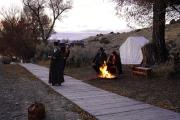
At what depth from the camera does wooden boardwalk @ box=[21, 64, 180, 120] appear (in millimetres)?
9423

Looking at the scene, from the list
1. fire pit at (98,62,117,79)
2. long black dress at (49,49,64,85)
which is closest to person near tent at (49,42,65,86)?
long black dress at (49,49,64,85)

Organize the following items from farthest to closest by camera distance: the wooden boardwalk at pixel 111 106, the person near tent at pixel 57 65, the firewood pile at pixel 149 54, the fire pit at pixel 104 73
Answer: the firewood pile at pixel 149 54, the fire pit at pixel 104 73, the person near tent at pixel 57 65, the wooden boardwalk at pixel 111 106

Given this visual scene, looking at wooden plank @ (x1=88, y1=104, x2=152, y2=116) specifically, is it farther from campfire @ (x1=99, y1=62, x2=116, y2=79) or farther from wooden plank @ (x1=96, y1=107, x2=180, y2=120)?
campfire @ (x1=99, y1=62, x2=116, y2=79)

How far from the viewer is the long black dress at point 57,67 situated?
16172mm

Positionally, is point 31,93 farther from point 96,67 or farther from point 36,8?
point 36,8

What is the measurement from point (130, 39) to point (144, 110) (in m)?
18.5

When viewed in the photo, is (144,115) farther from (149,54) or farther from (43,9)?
(43,9)

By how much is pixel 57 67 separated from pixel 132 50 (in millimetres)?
12429

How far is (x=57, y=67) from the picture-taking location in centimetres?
1633

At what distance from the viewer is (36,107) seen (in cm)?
930

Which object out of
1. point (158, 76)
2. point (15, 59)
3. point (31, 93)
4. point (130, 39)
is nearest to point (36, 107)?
point (31, 93)

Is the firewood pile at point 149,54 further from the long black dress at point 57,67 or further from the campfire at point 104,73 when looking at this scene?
the long black dress at point 57,67

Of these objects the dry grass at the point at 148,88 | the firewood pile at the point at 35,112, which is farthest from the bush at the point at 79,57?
the firewood pile at the point at 35,112

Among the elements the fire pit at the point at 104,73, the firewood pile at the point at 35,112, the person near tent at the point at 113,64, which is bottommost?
the firewood pile at the point at 35,112
